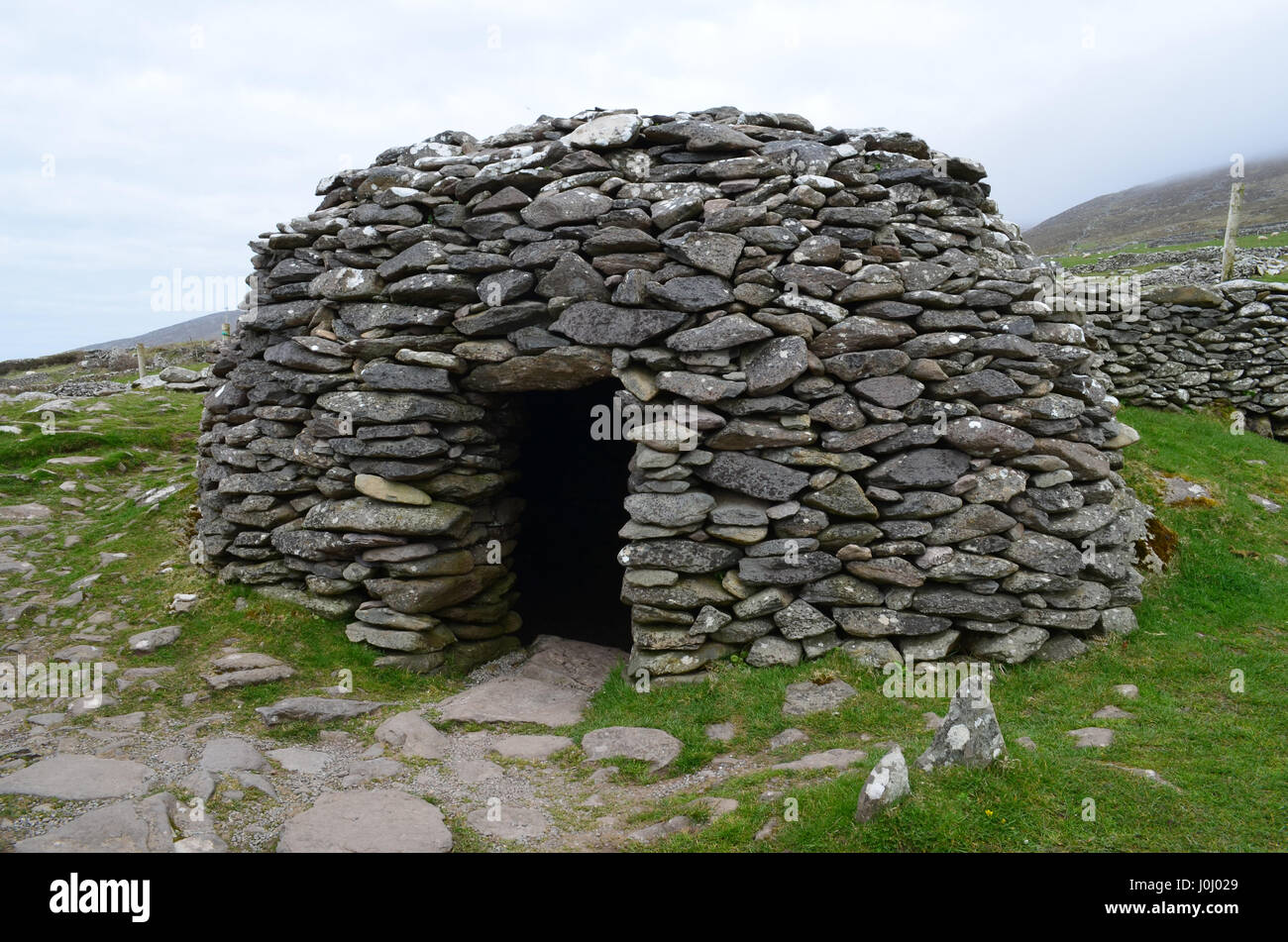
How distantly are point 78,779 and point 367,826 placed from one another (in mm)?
2173

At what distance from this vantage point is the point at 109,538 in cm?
1084

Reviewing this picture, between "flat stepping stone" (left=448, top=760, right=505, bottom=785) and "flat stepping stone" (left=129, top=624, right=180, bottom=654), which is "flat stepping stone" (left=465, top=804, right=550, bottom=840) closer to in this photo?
"flat stepping stone" (left=448, top=760, right=505, bottom=785)

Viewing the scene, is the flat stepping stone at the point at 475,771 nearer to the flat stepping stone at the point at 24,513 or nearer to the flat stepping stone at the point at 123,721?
the flat stepping stone at the point at 123,721

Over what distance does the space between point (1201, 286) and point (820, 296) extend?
1019cm

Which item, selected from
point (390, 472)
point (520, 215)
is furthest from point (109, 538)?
point (520, 215)

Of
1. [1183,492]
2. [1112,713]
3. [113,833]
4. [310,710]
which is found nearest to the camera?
[113,833]

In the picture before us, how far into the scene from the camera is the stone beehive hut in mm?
8000

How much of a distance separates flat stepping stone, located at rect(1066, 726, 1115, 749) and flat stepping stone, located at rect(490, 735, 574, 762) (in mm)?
4126

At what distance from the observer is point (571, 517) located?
15.1 m

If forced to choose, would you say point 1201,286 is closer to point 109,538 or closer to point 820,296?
point 820,296

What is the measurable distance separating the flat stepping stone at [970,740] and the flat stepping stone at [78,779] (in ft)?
17.6

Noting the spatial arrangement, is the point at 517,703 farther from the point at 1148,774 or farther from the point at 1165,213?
the point at 1165,213

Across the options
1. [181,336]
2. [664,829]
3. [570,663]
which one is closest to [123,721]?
[570,663]

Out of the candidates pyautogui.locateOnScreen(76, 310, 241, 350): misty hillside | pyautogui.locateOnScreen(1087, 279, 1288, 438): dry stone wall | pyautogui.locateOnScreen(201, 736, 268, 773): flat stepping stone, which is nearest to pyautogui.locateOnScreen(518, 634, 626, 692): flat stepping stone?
pyautogui.locateOnScreen(201, 736, 268, 773): flat stepping stone
